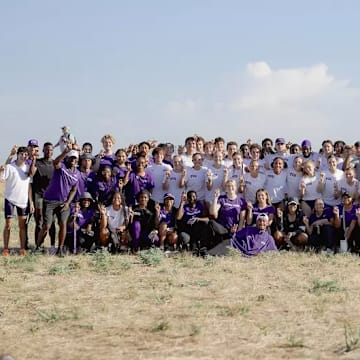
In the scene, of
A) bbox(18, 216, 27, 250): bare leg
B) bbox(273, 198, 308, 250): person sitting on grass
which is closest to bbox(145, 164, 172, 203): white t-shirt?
bbox(273, 198, 308, 250): person sitting on grass

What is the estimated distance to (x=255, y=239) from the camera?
447 inches

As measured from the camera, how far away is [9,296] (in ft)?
27.5

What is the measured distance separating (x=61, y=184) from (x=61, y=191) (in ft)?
0.43

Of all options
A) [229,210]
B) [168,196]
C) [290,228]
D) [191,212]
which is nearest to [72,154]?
[168,196]

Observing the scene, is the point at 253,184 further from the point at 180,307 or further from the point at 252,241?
the point at 180,307

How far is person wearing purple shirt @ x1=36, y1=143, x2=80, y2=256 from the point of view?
38.0 feet

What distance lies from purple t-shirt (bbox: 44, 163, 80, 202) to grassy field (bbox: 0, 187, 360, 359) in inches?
45.4

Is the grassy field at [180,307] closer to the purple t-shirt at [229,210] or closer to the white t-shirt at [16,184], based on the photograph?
the purple t-shirt at [229,210]

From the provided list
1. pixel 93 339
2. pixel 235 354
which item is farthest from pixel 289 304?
pixel 93 339

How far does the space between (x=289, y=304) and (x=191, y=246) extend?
4.42m

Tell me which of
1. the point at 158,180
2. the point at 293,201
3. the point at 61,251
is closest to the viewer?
the point at 61,251

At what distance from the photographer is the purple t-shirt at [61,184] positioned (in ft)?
38.0

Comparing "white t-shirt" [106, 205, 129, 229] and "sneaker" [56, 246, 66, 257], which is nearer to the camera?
"sneaker" [56, 246, 66, 257]

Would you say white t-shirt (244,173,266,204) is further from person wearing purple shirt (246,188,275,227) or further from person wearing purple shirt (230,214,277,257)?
person wearing purple shirt (230,214,277,257)
